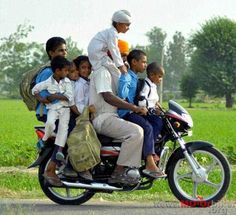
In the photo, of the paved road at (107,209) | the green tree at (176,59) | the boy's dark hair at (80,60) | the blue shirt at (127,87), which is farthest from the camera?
the green tree at (176,59)

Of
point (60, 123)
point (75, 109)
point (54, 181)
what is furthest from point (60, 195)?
point (75, 109)

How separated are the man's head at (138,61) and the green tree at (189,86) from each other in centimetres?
7204

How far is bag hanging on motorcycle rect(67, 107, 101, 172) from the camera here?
22.7 ft

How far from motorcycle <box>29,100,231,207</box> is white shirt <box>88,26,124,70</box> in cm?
74

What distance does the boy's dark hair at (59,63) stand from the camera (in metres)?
7.04

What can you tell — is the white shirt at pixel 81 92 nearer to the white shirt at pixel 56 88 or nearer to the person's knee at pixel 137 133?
the white shirt at pixel 56 88

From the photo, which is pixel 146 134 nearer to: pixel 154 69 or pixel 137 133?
pixel 137 133

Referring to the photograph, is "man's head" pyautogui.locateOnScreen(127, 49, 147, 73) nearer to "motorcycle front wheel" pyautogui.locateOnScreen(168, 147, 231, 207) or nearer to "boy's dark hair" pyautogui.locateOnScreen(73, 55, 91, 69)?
"boy's dark hair" pyautogui.locateOnScreen(73, 55, 91, 69)

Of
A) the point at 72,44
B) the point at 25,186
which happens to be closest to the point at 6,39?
the point at 72,44

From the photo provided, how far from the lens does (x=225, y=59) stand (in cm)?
8281

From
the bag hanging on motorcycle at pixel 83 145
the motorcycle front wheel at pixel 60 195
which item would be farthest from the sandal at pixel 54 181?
the bag hanging on motorcycle at pixel 83 145

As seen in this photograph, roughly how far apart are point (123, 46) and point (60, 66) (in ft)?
2.26

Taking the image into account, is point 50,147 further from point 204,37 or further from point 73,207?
point 204,37

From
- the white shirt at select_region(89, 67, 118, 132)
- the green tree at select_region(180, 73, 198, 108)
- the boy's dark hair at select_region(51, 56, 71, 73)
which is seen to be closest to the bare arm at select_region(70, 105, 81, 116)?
the white shirt at select_region(89, 67, 118, 132)
